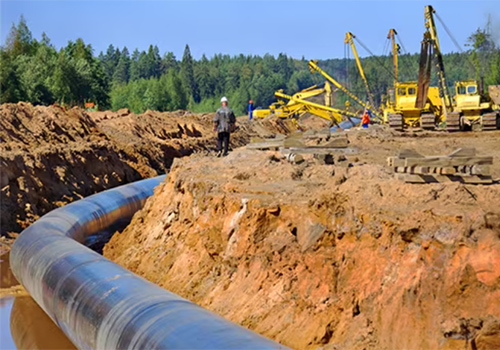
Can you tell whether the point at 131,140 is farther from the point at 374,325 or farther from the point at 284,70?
the point at 284,70

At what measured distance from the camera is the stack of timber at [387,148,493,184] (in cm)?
766

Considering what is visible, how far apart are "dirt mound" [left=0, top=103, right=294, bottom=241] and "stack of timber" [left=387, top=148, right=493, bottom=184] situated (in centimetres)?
999

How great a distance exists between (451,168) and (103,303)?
14.8 ft

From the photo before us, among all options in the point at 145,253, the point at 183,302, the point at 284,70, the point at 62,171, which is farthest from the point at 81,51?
the point at 284,70

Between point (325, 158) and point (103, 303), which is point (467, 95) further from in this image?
point (103, 303)

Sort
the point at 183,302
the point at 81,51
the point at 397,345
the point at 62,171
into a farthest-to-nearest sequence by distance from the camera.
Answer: the point at 81,51, the point at 62,171, the point at 183,302, the point at 397,345

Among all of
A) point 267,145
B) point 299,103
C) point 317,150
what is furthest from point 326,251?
point 299,103

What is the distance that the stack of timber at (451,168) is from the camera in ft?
25.1

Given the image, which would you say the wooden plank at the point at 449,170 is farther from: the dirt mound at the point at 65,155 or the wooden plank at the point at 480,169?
the dirt mound at the point at 65,155

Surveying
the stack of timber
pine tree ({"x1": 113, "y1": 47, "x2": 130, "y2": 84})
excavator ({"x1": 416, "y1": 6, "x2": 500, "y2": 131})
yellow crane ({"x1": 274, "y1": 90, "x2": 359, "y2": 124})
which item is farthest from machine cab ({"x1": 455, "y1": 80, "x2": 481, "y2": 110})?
pine tree ({"x1": 113, "y1": 47, "x2": 130, "y2": 84})

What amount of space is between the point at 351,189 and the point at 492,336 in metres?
3.04

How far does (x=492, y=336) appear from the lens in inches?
203

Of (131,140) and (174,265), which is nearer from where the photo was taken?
(174,265)

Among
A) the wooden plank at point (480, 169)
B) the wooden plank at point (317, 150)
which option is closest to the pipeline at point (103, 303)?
the wooden plank at point (480, 169)
